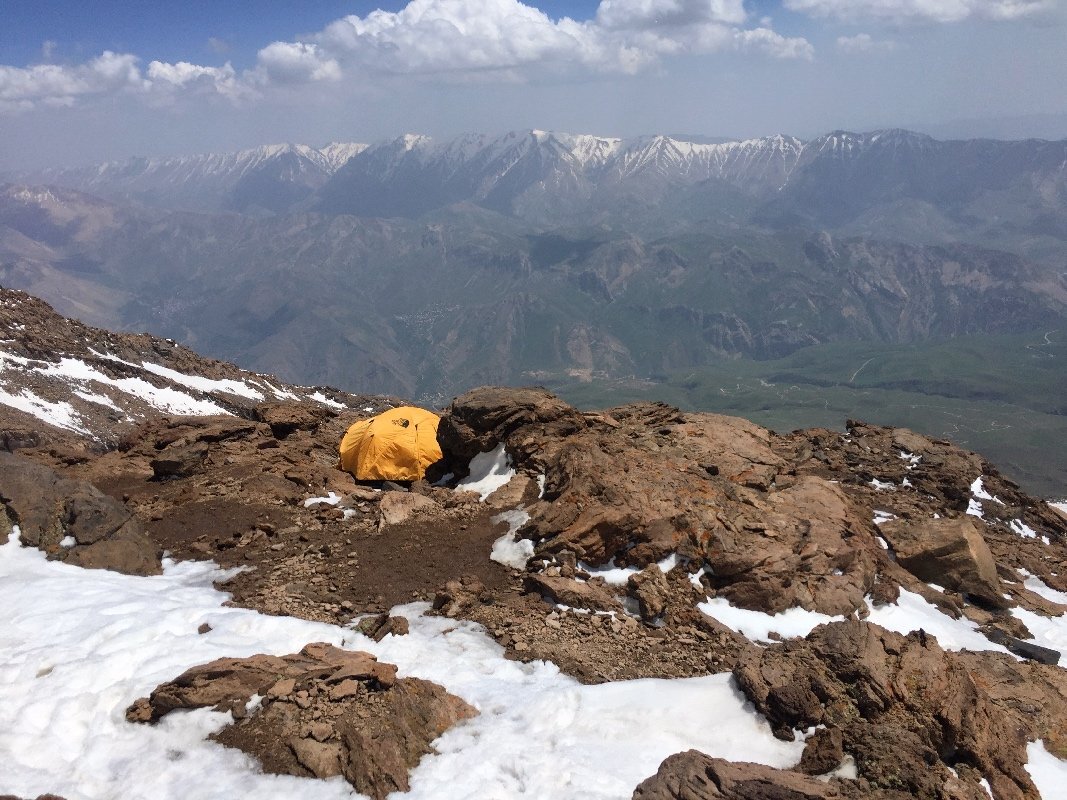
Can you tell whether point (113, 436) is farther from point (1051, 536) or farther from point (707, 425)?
point (1051, 536)

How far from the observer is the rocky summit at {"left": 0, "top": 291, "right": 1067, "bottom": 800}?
29.1 feet

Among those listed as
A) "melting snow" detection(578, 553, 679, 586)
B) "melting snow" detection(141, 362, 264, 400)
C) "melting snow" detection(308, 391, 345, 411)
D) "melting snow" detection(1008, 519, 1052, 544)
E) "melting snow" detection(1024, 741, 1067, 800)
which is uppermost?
"melting snow" detection(578, 553, 679, 586)

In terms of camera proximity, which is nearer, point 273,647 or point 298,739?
point 298,739

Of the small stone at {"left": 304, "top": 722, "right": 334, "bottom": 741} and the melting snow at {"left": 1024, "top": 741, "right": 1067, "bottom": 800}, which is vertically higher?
the small stone at {"left": 304, "top": 722, "right": 334, "bottom": 741}

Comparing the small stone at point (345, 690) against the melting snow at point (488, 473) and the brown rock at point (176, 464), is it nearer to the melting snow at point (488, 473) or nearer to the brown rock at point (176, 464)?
the melting snow at point (488, 473)

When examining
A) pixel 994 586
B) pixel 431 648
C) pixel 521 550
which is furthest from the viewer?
pixel 994 586

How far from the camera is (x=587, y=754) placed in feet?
28.6

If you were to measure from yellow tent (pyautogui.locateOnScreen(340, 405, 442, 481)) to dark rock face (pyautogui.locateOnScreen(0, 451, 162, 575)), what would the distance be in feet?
22.2

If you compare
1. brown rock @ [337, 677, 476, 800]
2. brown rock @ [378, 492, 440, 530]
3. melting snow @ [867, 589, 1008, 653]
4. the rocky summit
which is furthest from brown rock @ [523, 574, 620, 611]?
melting snow @ [867, 589, 1008, 653]

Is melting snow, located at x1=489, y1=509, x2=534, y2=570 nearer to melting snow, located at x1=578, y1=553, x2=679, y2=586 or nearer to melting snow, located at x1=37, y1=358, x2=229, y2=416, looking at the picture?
melting snow, located at x1=578, y1=553, x2=679, y2=586

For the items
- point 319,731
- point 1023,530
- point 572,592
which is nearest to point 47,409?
point 572,592

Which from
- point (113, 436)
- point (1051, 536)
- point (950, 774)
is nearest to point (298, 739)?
point (950, 774)

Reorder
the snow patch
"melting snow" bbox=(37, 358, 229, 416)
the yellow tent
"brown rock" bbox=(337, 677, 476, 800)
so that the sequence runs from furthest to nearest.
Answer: "melting snow" bbox=(37, 358, 229, 416)
the yellow tent
the snow patch
"brown rock" bbox=(337, 677, 476, 800)

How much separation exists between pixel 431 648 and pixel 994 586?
16.1 m
